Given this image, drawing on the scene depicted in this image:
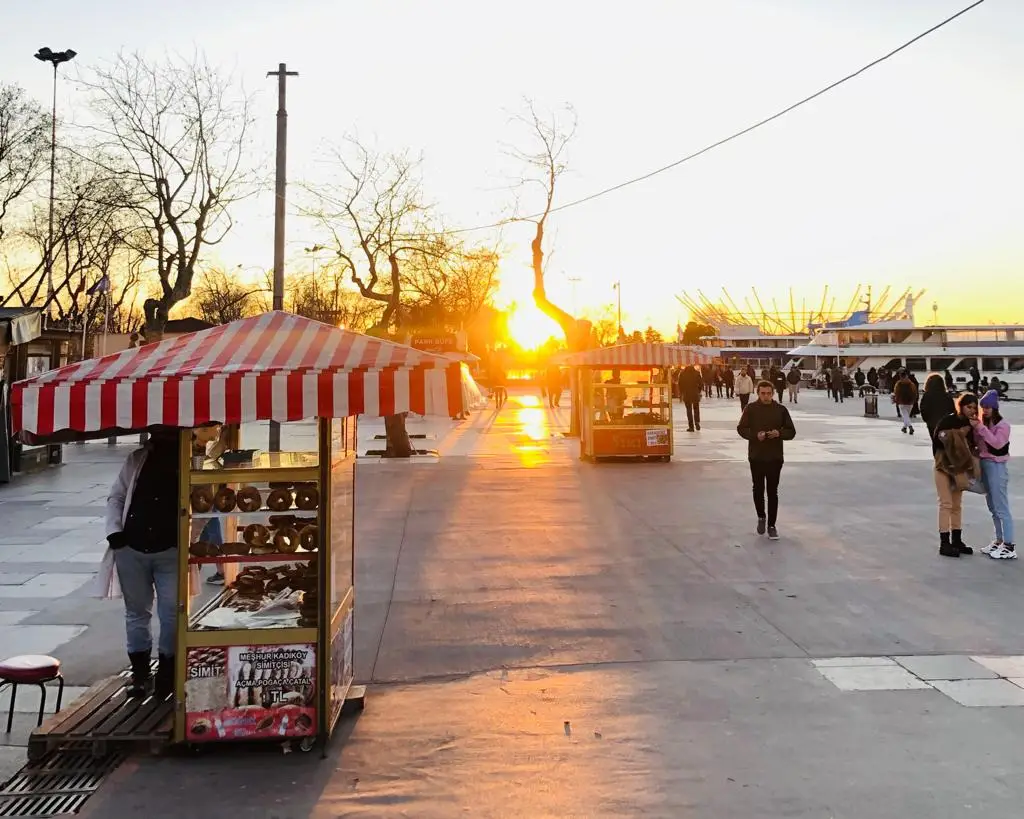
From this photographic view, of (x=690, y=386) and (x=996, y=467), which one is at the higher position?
(x=690, y=386)

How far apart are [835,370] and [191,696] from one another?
43867 mm

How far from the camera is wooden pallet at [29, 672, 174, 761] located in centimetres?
423

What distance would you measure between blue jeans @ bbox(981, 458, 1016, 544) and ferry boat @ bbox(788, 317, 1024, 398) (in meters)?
60.4

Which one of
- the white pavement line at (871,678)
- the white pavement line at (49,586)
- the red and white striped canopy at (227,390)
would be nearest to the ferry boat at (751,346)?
the white pavement line at (49,586)

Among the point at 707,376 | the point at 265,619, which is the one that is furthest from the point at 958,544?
the point at 707,376

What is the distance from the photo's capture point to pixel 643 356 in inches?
676

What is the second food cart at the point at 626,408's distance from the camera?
17.2m

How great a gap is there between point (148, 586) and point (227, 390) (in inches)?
61.2

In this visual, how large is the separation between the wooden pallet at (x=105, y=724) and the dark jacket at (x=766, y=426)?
683cm

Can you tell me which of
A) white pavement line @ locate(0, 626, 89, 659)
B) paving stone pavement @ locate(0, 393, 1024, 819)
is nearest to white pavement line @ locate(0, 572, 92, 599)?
paving stone pavement @ locate(0, 393, 1024, 819)

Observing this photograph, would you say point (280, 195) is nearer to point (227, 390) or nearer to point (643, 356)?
point (643, 356)

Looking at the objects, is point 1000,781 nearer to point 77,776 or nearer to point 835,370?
point 77,776

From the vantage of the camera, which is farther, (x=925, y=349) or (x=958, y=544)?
(x=925, y=349)

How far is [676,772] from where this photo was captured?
13.2 ft
